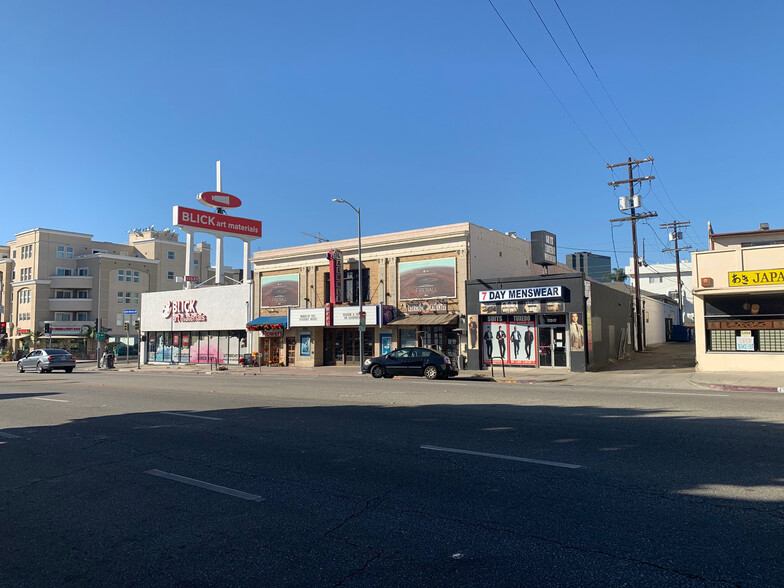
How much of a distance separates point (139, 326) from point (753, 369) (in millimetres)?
42187

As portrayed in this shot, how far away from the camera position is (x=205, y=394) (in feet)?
57.8

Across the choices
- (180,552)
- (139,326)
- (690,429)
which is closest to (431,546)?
(180,552)

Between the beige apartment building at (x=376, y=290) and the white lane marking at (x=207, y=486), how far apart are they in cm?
2365

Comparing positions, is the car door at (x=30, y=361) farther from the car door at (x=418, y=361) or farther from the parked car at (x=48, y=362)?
the car door at (x=418, y=361)

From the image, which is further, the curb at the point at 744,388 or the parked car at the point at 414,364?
the parked car at the point at 414,364

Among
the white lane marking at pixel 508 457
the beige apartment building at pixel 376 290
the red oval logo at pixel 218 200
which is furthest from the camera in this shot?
the red oval logo at pixel 218 200

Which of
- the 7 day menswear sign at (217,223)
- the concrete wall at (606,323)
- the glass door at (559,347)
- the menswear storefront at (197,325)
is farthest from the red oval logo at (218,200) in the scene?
the concrete wall at (606,323)

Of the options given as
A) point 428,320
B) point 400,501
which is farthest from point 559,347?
point 400,501

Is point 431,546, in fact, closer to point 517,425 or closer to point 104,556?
point 104,556

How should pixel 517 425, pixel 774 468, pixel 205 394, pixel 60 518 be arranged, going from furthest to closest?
1. pixel 205 394
2. pixel 517 425
3. pixel 774 468
4. pixel 60 518

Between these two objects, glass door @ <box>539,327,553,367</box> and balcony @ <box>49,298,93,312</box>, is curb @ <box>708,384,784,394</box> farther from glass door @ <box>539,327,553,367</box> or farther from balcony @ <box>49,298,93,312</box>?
balcony @ <box>49,298,93,312</box>

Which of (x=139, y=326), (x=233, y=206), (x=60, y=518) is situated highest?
(x=233, y=206)

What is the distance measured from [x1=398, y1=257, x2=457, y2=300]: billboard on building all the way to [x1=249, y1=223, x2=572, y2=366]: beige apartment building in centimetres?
6

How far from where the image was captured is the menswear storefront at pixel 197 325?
4122 cm
